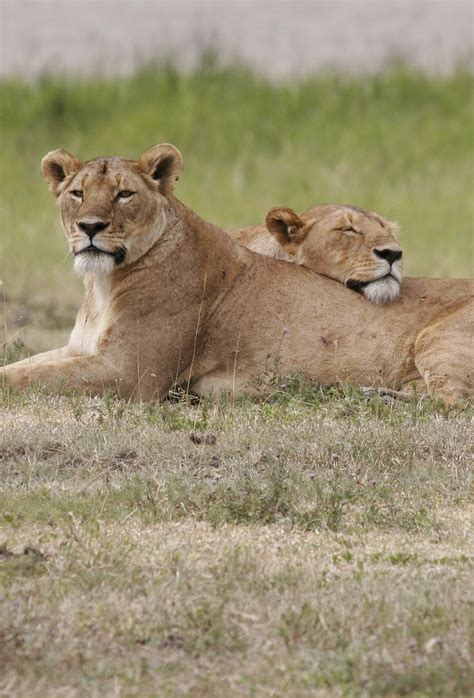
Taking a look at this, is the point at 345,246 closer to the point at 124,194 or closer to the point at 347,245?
the point at 347,245

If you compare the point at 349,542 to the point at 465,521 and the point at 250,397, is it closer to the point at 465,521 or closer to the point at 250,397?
the point at 465,521

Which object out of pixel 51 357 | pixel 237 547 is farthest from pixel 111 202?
pixel 237 547

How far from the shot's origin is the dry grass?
3.87 meters

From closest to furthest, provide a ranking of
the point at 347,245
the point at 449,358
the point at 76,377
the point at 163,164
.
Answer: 1. the point at 76,377
2. the point at 449,358
3. the point at 163,164
4. the point at 347,245

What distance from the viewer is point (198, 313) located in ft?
23.5

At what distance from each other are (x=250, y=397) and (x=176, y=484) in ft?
5.76

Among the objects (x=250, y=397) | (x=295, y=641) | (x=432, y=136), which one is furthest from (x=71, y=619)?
(x=432, y=136)

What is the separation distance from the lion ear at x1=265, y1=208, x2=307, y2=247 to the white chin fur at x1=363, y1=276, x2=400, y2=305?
513 millimetres

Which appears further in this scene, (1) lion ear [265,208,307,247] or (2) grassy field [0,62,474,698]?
(1) lion ear [265,208,307,247]

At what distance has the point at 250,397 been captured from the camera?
7039 millimetres

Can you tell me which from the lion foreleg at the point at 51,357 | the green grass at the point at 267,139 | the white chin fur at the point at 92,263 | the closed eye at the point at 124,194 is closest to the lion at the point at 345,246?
the closed eye at the point at 124,194

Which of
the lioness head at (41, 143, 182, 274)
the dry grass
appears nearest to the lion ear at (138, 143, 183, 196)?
the lioness head at (41, 143, 182, 274)

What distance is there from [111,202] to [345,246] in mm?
1169

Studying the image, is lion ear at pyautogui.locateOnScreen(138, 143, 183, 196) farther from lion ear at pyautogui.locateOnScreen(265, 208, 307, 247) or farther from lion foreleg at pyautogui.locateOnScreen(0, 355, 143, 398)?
lion foreleg at pyautogui.locateOnScreen(0, 355, 143, 398)
